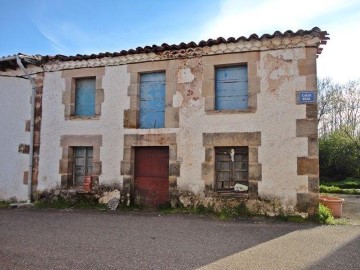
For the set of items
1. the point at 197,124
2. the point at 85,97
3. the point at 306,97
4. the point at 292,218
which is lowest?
the point at 292,218

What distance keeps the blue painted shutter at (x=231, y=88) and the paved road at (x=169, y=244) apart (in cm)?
282

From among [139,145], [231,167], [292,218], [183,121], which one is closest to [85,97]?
[139,145]

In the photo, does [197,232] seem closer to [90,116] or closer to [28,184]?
[90,116]

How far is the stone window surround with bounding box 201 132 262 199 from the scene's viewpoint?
7664 millimetres

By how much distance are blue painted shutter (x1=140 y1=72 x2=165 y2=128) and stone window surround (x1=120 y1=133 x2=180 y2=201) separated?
1.20 ft

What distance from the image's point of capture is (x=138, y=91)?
8.97 metres

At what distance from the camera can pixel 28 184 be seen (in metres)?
9.51

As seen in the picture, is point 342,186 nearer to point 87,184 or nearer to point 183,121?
point 183,121

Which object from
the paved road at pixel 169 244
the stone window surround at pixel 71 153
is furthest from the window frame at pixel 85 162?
the paved road at pixel 169 244

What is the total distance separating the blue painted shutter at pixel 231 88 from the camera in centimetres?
815

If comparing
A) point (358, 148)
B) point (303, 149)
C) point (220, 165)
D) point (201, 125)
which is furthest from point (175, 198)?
point (358, 148)

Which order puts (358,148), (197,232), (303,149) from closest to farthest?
(197,232) → (303,149) → (358,148)

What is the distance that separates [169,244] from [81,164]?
16.8ft

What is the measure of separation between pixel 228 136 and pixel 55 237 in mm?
4356
